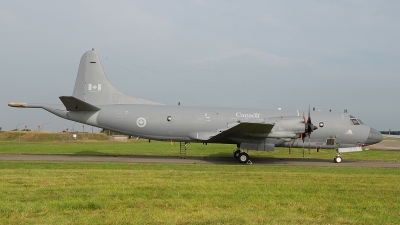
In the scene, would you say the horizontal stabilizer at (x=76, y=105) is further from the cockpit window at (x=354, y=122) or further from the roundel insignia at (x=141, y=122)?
the cockpit window at (x=354, y=122)

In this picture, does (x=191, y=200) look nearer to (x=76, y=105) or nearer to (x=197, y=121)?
(x=197, y=121)

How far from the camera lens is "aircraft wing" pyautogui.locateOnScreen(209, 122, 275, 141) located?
2003 cm

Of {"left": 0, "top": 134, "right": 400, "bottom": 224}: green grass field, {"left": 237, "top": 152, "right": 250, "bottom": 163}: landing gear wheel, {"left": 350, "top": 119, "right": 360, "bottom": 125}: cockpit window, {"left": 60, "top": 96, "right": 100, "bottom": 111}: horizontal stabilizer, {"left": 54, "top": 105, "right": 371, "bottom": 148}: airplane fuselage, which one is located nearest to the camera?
{"left": 0, "top": 134, "right": 400, "bottom": 224}: green grass field

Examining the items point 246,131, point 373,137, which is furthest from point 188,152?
point 373,137

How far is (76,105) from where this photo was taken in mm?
21766

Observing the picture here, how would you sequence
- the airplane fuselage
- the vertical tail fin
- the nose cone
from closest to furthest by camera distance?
the airplane fuselage < the vertical tail fin < the nose cone

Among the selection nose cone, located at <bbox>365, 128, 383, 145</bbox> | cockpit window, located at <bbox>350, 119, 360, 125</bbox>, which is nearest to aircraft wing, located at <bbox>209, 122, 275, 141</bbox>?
cockpit window, located at <bbox>350, 119, 360, 125</bbox>

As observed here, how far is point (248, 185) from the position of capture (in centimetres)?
1160

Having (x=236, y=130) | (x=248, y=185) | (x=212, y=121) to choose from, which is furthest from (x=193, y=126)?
(x=248, y=185)

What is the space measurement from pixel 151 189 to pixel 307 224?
4947mm

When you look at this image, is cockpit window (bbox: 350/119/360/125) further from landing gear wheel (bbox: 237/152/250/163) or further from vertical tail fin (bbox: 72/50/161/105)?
vertical tail fin (bbox: 72/50/161/105)

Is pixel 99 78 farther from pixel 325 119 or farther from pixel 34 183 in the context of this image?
pixel 325 119

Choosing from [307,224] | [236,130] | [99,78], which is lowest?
[307,224]

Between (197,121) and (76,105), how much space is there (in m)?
7.40
